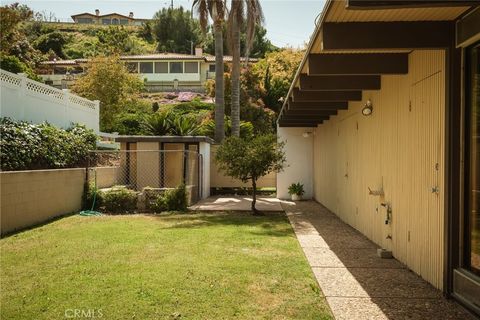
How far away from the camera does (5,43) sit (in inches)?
1221

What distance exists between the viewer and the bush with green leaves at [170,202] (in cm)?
1316

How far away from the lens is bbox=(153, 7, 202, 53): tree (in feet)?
212

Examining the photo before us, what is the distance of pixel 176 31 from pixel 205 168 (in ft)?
169

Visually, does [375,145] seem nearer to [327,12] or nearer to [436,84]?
[436,84]

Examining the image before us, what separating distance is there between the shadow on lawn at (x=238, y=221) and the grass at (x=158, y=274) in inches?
5.9

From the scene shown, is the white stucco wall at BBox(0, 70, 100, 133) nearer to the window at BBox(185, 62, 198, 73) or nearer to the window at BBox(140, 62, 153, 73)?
the window at BBox(185, 62, 198, 73)

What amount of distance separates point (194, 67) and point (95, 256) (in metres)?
47.2

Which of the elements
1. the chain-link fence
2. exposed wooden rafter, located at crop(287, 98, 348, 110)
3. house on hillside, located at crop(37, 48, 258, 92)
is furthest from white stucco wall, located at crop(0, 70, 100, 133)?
house on hillside, located at crop(37, 48, 258, 92)

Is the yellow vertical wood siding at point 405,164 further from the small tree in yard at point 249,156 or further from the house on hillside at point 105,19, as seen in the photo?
the house on hillside at point 105,19

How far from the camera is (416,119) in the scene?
20.2ft

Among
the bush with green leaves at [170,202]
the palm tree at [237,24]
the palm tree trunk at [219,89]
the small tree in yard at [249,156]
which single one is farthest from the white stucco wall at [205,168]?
the small tree in yard at [249,156]

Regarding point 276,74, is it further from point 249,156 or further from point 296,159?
point 249,156

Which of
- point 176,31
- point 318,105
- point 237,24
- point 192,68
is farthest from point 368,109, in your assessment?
point 176,31

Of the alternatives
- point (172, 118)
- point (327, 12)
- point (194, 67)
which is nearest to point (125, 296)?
point (327, 12)
